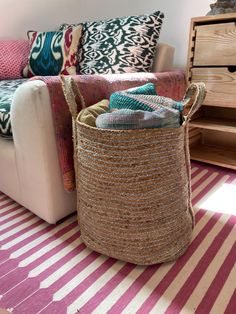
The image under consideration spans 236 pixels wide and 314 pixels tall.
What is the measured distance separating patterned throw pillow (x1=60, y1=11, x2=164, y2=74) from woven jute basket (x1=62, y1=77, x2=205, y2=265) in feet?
1.64

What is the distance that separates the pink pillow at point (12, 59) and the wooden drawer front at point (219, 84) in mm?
1002

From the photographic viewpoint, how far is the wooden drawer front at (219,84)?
121 cm

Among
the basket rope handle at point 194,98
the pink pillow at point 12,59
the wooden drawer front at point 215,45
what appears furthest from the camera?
the pink pillow at point 12,59

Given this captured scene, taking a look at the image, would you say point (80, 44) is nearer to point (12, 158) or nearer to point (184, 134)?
point (12, 158)

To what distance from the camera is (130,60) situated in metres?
1.22

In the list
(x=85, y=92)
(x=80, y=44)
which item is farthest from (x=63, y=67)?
(x=85, y=92)

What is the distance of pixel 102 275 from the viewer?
74 cm

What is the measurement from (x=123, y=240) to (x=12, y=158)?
0.53 m

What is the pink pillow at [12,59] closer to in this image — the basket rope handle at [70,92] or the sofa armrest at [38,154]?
the sofa armrest at [38,154]

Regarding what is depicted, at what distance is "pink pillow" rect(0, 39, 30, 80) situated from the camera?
152 centimetres

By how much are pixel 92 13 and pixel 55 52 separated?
728 millimetres

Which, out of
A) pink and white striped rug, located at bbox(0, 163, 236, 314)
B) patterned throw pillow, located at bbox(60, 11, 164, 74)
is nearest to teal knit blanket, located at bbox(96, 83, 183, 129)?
pink and white striped rug, located at bbox(0, 163, 236, 314)

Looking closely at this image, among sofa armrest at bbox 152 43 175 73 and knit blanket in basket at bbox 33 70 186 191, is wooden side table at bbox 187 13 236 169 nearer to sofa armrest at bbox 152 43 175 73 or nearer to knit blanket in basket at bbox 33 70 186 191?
sofa armrest at bbox 152 43 175 73

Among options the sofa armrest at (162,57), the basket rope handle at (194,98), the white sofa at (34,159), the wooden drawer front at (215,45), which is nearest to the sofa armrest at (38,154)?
the white sofa at (34,159)
